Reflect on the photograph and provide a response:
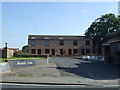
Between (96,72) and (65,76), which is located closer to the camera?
(65,76)

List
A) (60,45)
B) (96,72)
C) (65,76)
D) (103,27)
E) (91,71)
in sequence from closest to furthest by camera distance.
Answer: (65,76) → (96,72) → (91,71) → (103,27) → (60,45)

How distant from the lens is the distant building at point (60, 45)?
57938mm

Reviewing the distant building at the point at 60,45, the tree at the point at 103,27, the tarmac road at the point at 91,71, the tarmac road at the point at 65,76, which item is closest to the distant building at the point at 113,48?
the tarmac road at the point at 91,71

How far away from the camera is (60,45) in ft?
194

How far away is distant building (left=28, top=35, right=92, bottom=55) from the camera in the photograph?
57.9m

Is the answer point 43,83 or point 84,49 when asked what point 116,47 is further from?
point 84,49

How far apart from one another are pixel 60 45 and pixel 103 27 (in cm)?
1451

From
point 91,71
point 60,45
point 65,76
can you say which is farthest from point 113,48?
point 60,45

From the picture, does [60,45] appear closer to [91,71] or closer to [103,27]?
[103,27]

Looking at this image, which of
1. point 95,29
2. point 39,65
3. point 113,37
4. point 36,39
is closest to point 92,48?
point 95,29

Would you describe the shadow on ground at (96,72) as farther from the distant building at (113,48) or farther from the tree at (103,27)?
the tree at (103,27)

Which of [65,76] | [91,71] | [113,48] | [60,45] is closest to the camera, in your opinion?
[65,76]

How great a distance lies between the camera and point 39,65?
2311 centimetres

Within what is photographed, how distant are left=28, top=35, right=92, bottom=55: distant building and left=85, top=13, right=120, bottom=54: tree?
3.02 m
